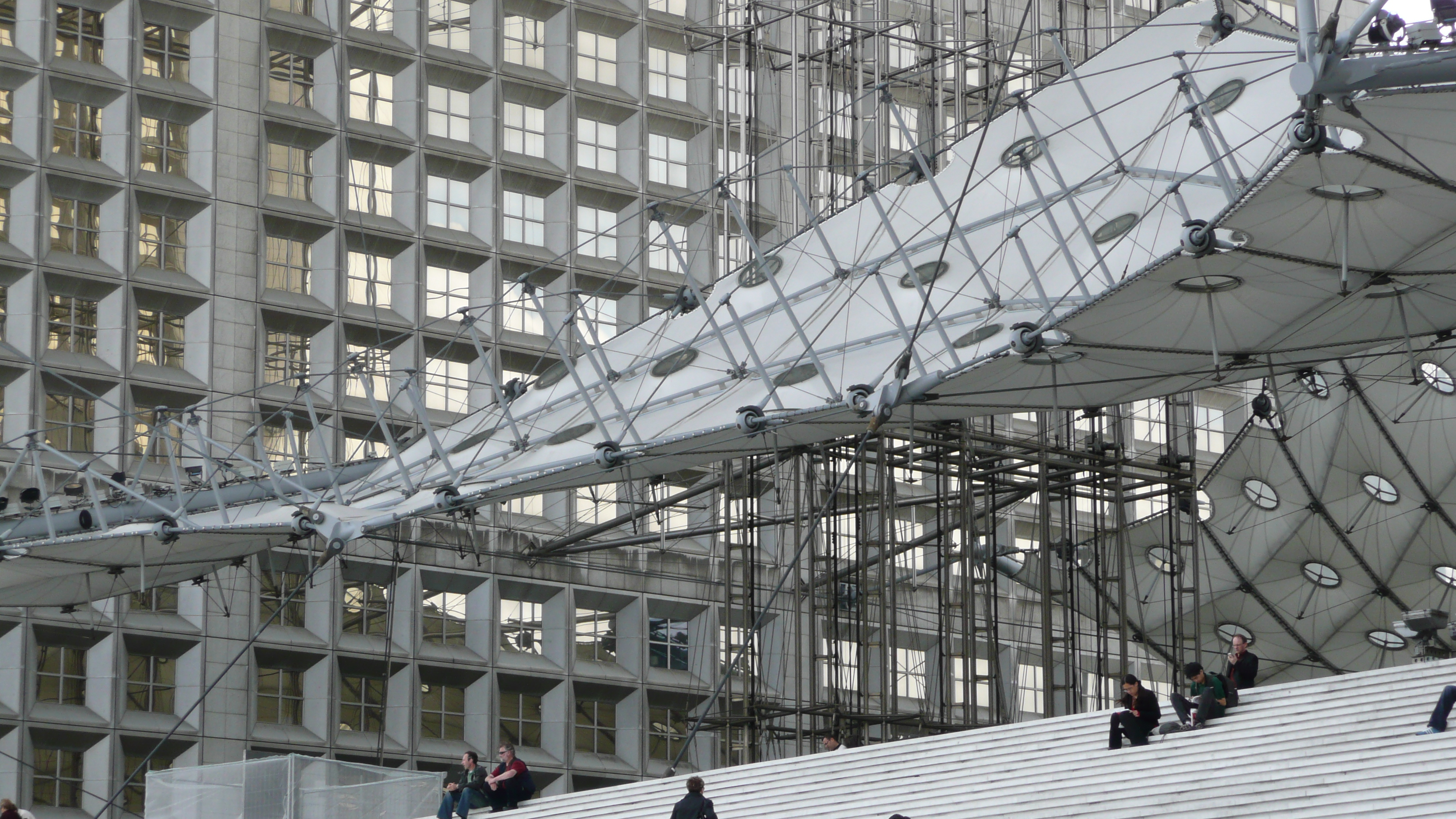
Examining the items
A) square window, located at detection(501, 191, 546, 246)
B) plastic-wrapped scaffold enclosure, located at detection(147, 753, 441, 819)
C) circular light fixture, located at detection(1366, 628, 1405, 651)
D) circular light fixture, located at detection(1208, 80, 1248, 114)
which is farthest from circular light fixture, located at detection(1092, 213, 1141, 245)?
circular light fixture, located at detection(1366, 628, 1405, 651)

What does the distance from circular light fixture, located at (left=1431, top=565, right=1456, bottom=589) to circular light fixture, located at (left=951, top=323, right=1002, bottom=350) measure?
30266 millimetres

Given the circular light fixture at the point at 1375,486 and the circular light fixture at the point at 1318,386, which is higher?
the circular light fixture at the point at 1318,386

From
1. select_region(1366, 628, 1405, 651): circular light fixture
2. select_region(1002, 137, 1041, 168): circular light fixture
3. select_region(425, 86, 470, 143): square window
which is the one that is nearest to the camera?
select_region(1002, 137, 1041, 168): circular light fixture

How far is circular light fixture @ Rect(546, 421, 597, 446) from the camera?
39.2 meters

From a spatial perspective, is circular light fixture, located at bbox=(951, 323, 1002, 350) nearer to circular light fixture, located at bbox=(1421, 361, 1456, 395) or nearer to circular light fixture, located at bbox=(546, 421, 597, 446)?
circular light fixture, located at bbox=(546, 421, 597, 446)

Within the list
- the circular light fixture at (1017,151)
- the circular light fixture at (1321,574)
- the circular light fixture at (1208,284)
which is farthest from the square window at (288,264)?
the circular light fixture at (1321,574)

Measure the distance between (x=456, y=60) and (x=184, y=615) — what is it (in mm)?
17504

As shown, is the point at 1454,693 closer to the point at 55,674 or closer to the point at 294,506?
the point at 294,506

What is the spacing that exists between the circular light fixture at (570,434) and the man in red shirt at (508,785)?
326 inches

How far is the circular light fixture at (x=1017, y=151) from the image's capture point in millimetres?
37719

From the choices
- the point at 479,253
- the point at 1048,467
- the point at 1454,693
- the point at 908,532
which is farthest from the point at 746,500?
the point at 1454,693

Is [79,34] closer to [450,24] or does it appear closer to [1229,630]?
[450,24]

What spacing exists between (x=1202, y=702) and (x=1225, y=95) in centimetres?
1261

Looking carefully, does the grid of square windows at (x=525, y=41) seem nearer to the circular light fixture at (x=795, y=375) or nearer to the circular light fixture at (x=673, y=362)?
the circular light fixture at (x=673, y=362)
